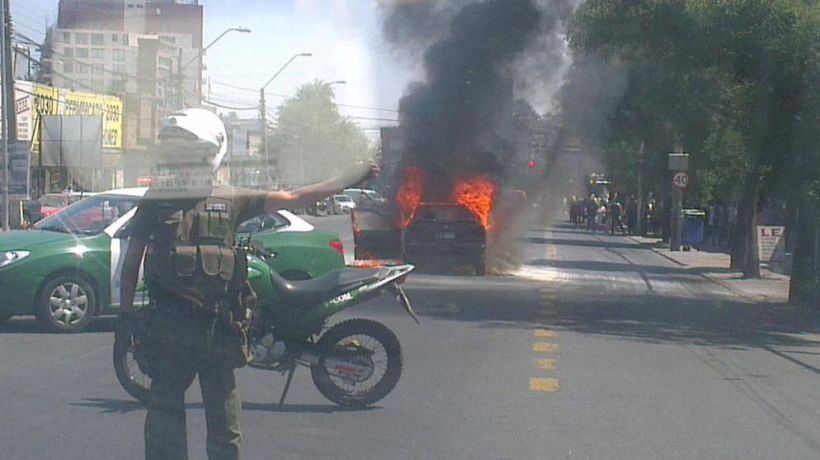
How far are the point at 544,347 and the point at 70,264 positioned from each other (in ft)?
16.0

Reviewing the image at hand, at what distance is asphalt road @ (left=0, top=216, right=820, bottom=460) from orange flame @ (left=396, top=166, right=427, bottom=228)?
1108 centimetres

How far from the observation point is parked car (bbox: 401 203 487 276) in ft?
76.5

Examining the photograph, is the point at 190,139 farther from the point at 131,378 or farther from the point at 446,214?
the point at 446,214

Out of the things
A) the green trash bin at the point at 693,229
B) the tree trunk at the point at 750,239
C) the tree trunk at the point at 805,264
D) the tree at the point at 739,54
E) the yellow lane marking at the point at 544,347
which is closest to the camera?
the yellow lane marking at the point at 544,347

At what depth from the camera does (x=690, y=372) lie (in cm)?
1061

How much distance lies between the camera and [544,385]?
31.3ft

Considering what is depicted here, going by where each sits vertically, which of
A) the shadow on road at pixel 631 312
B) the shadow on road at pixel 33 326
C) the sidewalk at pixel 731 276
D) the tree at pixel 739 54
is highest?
the tree at pixel 739 54

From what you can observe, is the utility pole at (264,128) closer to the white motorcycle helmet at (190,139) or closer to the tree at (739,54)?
the white motorcycle helmet at (190,139)

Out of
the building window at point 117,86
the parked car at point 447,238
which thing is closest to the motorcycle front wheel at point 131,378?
the building window at point 117,86

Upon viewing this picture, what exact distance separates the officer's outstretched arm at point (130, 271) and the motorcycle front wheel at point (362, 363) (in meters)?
2.37

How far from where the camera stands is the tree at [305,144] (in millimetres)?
5512

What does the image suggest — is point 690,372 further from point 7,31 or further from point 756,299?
point 756,299

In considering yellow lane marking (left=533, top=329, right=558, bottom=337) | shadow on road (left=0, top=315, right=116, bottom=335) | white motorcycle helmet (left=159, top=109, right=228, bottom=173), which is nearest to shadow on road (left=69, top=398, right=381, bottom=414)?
white motorcycle helmet (left=159, top=109, right=228, bottom=173)

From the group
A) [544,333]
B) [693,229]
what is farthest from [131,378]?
[693,229]
